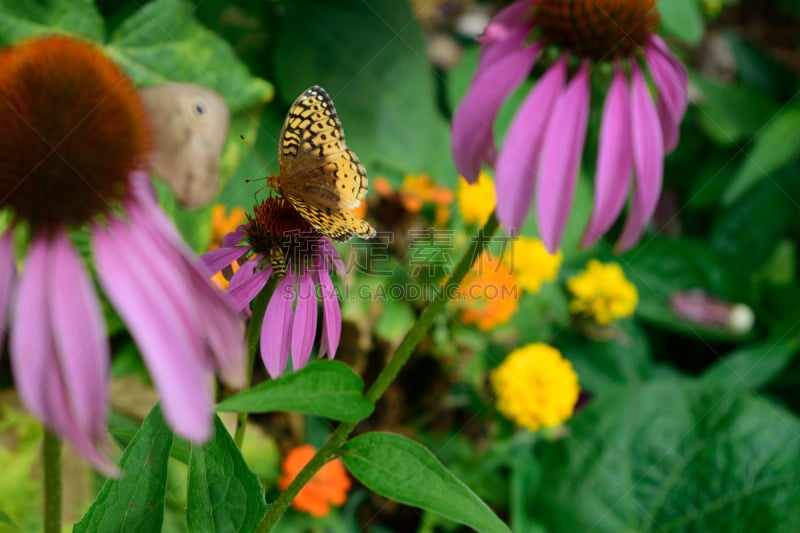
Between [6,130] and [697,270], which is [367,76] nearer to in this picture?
[697,270]

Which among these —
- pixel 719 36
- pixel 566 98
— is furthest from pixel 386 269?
pixel 719 36

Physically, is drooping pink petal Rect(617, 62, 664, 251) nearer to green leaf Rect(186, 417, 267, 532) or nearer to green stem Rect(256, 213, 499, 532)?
green stem Rect(256, 213, 499, 532)

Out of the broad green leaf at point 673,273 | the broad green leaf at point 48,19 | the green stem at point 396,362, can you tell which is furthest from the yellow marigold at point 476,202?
the green stem at point 396,362

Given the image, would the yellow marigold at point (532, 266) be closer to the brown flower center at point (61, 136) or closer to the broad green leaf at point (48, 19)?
the broad green leaf at point (48, 19)

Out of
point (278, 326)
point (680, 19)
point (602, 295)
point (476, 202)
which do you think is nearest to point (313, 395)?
point (278, 326)

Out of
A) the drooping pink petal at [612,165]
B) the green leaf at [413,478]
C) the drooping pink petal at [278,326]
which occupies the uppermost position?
the drooping pink petal at [612,165]
